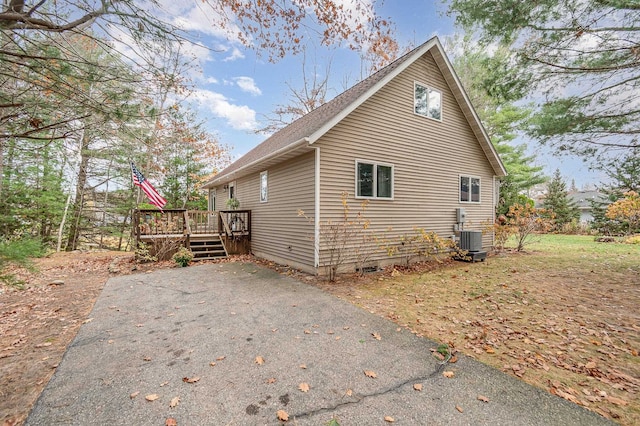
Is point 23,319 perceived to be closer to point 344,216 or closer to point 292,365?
point 292,365

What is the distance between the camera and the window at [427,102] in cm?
919

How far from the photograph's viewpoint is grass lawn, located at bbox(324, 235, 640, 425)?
2.78 metres

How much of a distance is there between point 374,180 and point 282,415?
670cm

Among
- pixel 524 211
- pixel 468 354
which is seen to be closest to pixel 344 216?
pixel 468 354

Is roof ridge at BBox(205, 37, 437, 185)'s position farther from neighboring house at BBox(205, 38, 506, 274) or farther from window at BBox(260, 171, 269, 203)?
window at BBox(260, 171, 269, 203)

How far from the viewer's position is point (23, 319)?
4500 millimetres

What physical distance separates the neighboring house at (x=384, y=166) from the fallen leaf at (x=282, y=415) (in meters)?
4.91

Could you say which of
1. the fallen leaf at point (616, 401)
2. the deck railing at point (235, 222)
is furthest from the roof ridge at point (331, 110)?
the fallen leaf at point (616, 401)

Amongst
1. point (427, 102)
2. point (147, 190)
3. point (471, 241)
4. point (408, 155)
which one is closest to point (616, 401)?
point (408, 155)

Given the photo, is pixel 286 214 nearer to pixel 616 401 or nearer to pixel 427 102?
pixel 427 102

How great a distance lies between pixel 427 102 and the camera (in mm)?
9406

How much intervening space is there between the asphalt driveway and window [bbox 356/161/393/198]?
4031 mm

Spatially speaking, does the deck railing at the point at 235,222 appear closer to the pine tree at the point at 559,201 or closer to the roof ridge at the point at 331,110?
the roof ridge at the point at 331,110

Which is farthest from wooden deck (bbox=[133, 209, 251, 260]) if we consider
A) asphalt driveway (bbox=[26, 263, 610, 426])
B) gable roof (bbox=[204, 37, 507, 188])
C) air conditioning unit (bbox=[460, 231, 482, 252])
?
air conditioning unit (bbox=[460, 231, 482, 252])
